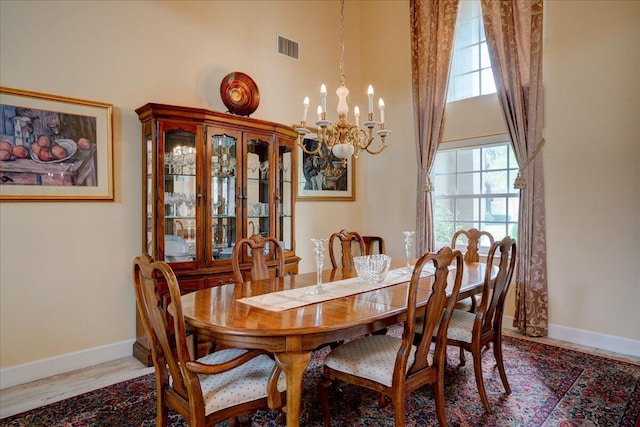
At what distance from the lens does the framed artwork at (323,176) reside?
181 inches

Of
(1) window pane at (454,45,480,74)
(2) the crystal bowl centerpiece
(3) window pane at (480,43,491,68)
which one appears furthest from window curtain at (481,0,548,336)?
(2) the crystal bowl centerpiece

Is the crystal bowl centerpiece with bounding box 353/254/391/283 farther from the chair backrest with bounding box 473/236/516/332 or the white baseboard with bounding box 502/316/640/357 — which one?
the white baseboard with bounding box 502/316/640/357

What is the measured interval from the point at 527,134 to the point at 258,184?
8.62ft

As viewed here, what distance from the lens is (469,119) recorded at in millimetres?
4219

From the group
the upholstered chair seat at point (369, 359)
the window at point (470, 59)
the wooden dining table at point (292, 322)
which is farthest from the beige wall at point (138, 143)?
the upholstered chair seat at point (369, 359)

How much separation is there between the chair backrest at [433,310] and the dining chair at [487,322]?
404 mm

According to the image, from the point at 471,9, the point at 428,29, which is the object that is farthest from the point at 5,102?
the point at 471,9

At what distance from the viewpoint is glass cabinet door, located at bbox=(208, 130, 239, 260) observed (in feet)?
10.8

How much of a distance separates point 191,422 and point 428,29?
4523 millimetres

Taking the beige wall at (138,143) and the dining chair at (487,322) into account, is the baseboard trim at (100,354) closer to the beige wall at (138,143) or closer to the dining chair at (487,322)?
the beige wall at (138,143)

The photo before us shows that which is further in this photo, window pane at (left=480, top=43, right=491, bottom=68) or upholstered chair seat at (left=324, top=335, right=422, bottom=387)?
→ window pane at (left=480, top=43, right=491, bottom=68)

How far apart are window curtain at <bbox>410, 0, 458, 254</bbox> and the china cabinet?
1.90 m

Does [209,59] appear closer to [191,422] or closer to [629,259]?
[191,422]

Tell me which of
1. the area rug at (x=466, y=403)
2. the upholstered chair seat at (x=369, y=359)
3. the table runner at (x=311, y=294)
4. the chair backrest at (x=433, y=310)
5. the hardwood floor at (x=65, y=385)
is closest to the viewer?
the chair backrest at (x=433, y=310)
